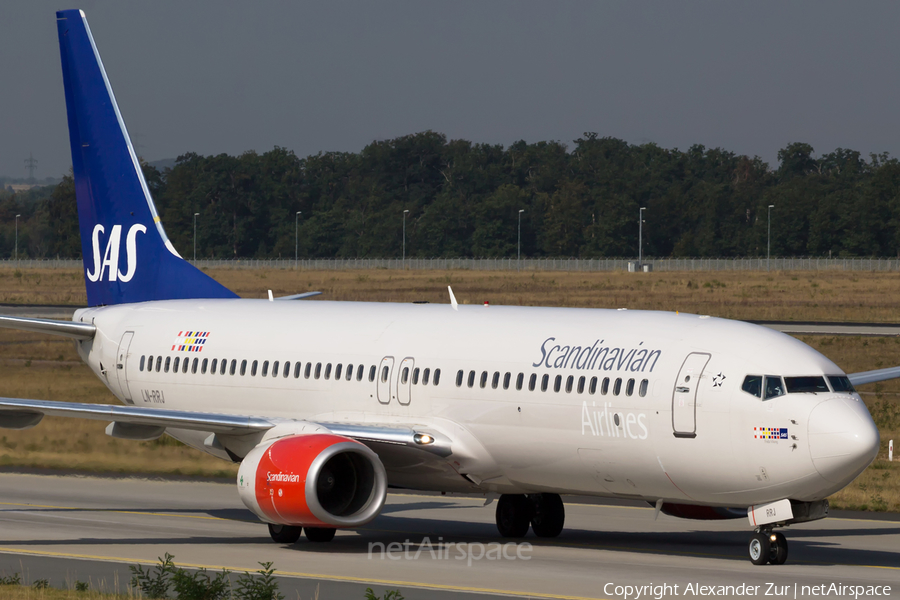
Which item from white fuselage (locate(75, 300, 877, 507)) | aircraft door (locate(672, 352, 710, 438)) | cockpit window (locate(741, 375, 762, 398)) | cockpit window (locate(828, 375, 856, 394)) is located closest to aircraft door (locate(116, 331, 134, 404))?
white fuselage (locate(75, 300, 877, 507))

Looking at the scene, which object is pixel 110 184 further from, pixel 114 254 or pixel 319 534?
pixel 319 534

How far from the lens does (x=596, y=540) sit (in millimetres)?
24875

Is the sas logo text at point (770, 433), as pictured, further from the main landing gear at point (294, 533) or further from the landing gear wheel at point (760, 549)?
the main landing gear at point (294, 533)

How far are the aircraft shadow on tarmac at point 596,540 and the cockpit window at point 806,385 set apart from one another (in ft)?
10.5

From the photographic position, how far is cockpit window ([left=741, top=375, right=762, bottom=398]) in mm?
20234

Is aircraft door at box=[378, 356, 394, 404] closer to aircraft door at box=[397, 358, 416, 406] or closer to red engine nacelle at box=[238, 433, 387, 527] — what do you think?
aircraft door at box=[397, 358, 416, 406]

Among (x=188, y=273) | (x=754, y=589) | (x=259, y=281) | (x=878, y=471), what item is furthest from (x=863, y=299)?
(x=754, y=589)

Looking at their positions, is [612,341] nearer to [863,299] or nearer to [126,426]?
[126,426]

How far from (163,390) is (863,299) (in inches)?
3232

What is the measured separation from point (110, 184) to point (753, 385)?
17.2 m

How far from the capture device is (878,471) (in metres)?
33.1

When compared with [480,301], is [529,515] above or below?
below

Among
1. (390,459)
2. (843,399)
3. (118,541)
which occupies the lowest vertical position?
(118,541)

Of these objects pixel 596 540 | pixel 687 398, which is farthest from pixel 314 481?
pixel 687 398
